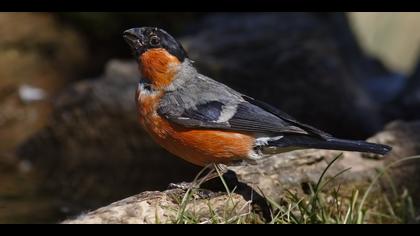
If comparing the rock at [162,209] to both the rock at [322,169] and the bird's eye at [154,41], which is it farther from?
the bird's eye at [154,41]

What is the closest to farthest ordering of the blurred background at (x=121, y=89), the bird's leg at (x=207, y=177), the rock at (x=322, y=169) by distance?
the bird's leg at (x=207, y=177)
the rock at (x=322, y=169)
the blurred background at (x=121, y=89)

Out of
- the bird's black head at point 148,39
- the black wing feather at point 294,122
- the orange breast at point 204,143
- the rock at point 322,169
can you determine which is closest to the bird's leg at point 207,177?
the orange breast at point 204,143

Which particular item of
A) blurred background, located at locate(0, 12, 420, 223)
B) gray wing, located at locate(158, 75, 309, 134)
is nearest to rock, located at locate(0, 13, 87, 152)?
blurred background, located at locate(0, 12, 420, 223)

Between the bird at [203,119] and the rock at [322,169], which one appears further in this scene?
the rock at [322,169]

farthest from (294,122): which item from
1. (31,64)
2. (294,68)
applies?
(31,64)

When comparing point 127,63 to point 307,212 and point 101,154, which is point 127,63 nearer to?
point 101,154

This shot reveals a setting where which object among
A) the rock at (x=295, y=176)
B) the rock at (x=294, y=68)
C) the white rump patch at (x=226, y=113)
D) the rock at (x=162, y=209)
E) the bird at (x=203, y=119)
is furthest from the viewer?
the rock at (x=294, y=68)
